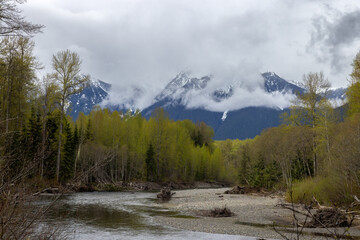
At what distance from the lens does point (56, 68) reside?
35406mm

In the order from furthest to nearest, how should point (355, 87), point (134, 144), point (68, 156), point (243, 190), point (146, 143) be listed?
point (146, 143) < point (134, 144) < point (68, 156) < point (243, 190) < point (355, 87)

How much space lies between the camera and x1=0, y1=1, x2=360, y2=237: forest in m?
7.72

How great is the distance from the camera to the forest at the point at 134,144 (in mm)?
7719

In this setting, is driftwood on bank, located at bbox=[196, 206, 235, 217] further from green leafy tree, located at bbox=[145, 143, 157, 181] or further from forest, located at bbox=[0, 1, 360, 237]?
green leafy tree, located at bbox=[145, 143, 157, 181]

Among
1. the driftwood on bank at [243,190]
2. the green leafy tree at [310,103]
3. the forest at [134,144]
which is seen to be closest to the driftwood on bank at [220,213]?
the forest at [134,144]

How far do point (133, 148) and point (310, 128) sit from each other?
3625 centimetres

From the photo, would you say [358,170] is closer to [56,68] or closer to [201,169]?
[56,68]

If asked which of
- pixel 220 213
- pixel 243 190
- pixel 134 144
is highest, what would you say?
→ pixel 134 144

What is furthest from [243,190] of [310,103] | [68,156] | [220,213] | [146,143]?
[146,143]

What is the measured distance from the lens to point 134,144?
59.5 metres

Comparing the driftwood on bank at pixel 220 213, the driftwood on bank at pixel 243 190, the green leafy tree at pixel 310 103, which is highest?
the green leafy tree at pixel 310 103

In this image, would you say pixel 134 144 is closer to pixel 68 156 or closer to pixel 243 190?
pixel 68 156

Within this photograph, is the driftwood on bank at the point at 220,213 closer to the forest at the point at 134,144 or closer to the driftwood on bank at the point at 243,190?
the forest at the point at 134,144

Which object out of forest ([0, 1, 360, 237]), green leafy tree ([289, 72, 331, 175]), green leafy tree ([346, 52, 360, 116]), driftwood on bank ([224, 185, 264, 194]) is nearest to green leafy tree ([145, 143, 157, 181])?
forest ([0, 1, 360, 237])
